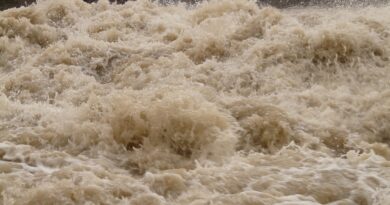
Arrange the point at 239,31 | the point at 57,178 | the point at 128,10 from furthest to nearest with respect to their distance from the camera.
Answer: the point at 128,10, the point at 239,31, the point at 57,178

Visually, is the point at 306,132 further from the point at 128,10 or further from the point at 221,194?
the point at 128,10

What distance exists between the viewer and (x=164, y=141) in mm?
5789

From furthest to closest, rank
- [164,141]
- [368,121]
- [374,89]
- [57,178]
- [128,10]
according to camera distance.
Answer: [128,10]
[374,89]
[368,121]
[164,141]
[57,178]

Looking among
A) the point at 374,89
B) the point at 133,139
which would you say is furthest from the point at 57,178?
the point at 374,89

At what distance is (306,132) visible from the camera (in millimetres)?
6023

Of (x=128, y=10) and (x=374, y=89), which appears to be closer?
(x=374, y=89)

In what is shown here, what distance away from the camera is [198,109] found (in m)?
6.13

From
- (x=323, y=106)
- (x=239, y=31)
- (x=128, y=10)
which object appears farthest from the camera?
(x=128, y=10)

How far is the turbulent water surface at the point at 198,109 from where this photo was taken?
459 centimetres

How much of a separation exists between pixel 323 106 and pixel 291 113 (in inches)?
21.7

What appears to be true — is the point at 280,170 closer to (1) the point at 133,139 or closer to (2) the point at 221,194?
(2) the point at 221,194

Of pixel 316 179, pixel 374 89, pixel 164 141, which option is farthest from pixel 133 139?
pixel 374 89

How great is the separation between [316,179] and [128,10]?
8.10m

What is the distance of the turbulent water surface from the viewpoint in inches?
181
